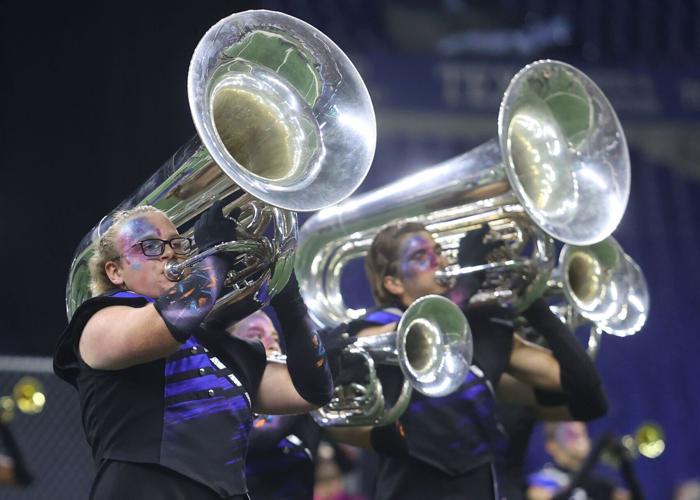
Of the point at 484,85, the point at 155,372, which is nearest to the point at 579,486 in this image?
the point at 155,372

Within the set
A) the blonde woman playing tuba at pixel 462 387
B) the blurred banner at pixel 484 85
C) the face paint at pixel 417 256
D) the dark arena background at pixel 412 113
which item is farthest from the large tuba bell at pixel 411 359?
the blurred banner at pixel 484 85

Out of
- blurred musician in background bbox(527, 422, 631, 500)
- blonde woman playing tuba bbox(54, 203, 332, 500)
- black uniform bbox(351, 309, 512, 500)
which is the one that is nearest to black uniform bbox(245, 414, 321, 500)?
black uniform bbox(351, 309, 512, 500)

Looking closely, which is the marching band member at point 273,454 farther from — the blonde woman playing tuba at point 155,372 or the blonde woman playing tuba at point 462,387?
the blonde woman playing tuba at point 155,372

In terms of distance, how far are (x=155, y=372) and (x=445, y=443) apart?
3.62 ft

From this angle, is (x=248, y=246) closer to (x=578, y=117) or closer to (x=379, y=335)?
(x=379, y=335)

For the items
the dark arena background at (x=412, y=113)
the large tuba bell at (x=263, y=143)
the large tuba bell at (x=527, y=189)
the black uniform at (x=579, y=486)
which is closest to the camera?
the large tuba bell at (x=263, y=143)

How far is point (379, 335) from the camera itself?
2871mm

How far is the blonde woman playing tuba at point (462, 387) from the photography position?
290 centimetres

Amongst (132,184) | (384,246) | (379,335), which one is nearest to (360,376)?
(379,335)

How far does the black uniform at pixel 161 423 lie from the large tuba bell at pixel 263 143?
7.0 inches

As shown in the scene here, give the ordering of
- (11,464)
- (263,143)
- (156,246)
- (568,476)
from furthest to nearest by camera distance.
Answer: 1. (568,476)
2. (11,464)
3. (263,143)
4. (156,246)

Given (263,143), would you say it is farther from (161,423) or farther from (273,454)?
(273,454)

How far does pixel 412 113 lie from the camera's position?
25.8 feet

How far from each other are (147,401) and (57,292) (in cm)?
277
